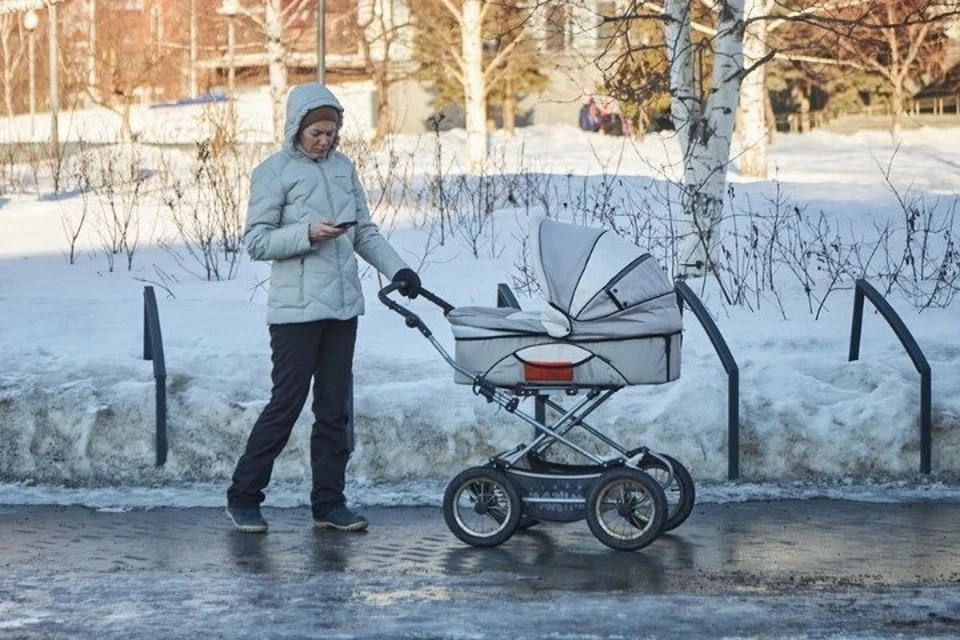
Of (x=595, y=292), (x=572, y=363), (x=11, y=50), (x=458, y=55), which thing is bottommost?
(x=572, y=363)

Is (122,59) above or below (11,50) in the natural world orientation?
below

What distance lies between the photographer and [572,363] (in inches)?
304


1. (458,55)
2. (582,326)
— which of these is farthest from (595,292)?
(458,55)

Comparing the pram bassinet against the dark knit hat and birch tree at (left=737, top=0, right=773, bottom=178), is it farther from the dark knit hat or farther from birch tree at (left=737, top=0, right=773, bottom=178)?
birch tree at (left=737, top=0, right=773, bottom=178)

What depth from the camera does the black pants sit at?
8.12 meters

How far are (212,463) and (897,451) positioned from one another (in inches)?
140

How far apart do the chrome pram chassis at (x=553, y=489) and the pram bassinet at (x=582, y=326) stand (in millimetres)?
68

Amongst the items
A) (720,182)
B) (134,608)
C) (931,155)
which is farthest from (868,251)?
(931,155)

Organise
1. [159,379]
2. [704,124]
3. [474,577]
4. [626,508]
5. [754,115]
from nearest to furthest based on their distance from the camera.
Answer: [474,577]
[626,508]
[159,379]
[704,124]
[754,115]

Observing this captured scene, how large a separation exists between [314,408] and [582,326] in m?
1.39

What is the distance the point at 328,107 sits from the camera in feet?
26.3

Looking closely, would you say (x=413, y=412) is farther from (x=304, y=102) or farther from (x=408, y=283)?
(x=304, y=102)

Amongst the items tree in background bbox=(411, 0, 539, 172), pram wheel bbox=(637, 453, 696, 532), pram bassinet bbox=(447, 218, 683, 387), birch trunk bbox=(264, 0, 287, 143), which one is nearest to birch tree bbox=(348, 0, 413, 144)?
tree in background bbox=(411, 0, 539, 172)

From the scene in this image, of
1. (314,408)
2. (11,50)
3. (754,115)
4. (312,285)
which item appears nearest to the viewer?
(312,285)
